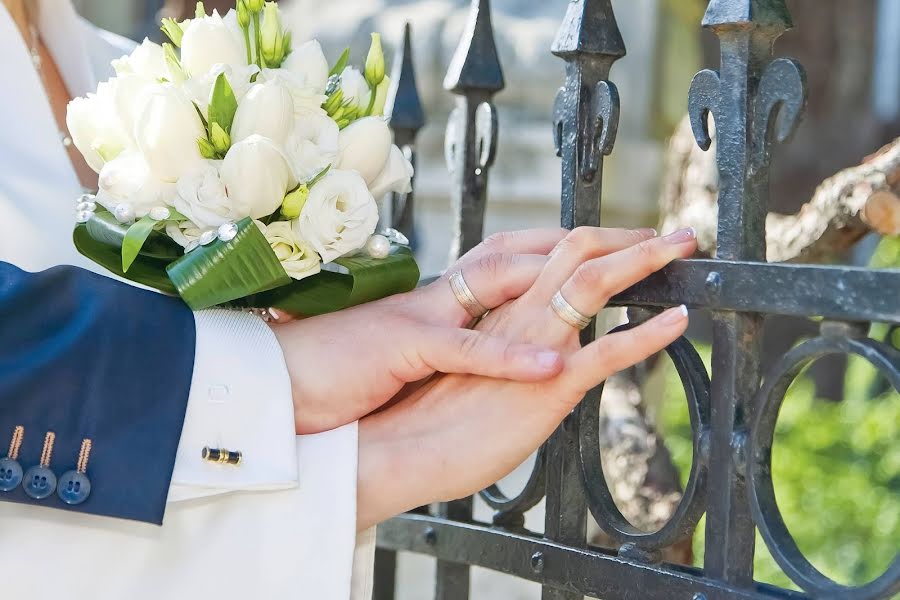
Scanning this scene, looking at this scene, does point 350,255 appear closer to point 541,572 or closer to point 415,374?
point 415,374

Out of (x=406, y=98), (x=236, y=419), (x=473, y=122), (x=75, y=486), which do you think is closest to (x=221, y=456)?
(x=236, y=419)

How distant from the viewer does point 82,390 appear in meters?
1.21

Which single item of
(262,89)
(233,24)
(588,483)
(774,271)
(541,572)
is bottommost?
(541,572)

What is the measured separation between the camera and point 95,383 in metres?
1.21

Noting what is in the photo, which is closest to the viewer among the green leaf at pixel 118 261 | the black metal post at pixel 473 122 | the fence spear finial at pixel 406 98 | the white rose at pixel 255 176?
the white rose at pixel 255 176

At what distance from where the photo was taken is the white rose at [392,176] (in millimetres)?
1397

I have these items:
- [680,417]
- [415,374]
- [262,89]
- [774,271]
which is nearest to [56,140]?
[262,89]

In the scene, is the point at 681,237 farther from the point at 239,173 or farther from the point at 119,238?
the point at 119,238

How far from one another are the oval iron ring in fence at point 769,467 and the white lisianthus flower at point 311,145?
0.54m

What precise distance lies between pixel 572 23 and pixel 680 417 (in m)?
4.03

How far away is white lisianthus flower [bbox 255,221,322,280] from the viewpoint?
1.28 meters

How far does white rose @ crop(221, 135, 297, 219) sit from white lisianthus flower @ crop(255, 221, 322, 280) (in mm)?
24

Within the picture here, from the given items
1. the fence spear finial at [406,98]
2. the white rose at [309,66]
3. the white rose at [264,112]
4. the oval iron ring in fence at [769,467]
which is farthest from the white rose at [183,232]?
the fence spear finial at [406,98]

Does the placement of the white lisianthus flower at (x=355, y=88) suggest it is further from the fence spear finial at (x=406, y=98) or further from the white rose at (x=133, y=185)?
the fence spear finial at (x=406, y=98)
